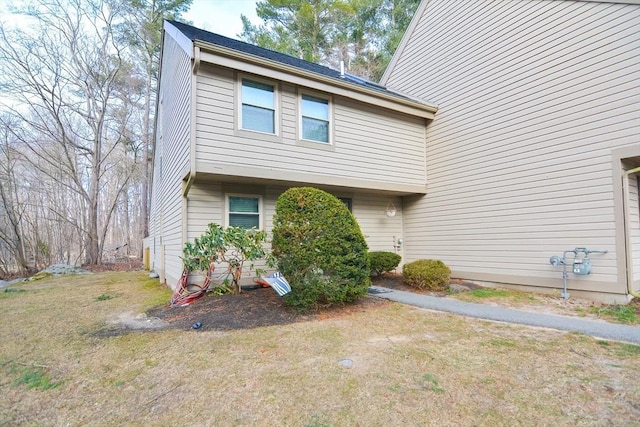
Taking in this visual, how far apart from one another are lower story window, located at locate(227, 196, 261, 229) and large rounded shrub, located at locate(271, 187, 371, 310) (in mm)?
2149

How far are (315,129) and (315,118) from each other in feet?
0.89

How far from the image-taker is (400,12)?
17.3m

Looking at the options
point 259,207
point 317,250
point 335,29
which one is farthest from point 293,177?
point 335,29

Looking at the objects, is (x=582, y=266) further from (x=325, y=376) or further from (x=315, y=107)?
(x=315, y=107)

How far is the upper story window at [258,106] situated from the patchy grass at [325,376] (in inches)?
173

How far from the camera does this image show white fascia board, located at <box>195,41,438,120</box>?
6.13 metres

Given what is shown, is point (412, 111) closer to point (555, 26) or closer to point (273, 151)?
point (555, 26)

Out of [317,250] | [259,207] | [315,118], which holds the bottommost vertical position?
[317,250]

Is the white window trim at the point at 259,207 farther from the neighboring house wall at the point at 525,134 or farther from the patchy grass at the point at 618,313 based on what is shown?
the patchy grass at the point at 618,313

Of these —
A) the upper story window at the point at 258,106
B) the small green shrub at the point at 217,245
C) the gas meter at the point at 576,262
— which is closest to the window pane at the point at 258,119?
the upper story window at the point at 258,106

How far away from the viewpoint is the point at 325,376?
115 inches

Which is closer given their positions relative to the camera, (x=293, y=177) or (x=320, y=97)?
(x=293, y=177)

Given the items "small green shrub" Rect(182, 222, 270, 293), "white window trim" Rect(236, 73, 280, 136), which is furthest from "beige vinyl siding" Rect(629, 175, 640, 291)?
"white window trim" Rect(236, 73, 280, 136)

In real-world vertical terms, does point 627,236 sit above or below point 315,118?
below
